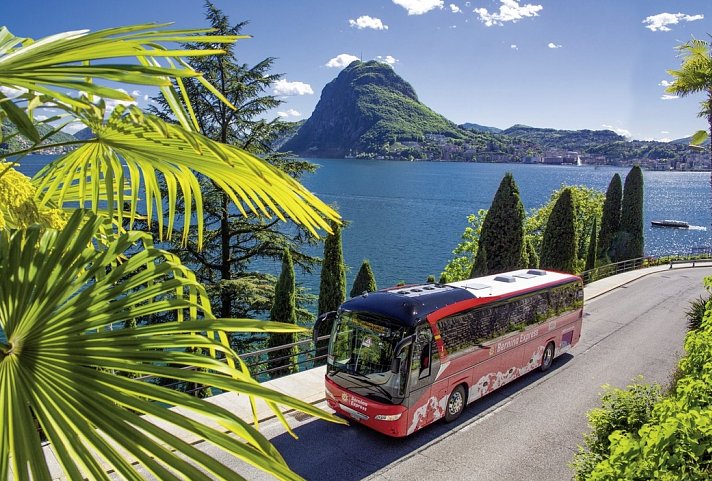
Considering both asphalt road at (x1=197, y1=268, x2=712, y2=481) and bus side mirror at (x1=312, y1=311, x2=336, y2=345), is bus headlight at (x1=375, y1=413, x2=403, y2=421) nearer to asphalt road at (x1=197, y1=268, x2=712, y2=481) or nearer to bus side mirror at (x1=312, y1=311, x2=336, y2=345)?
asphalt road at (x1=197, y1=268, x2=712, y2=481)

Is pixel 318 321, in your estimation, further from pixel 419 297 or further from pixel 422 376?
pixel 422 376

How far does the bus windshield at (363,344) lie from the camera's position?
10141 mm

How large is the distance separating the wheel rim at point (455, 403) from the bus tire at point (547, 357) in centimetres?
467

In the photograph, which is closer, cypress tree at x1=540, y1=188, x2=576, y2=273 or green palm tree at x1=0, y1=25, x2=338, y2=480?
green palm tree at x1=0, y1=25, x2=338, y2=480

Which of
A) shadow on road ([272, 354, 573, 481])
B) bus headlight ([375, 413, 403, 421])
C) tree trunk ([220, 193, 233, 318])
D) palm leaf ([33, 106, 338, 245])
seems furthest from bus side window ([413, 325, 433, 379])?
tree trunk ([220, 193, 233, 318])

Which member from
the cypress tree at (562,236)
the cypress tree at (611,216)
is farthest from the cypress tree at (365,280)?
the cypress tree at (611,216)

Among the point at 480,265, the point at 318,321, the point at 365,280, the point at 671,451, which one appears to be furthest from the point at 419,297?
the point at 480,265

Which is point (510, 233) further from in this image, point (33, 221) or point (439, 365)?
point (33, 221)

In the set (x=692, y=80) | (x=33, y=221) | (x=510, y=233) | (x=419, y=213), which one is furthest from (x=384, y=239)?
(x=33, y=221)

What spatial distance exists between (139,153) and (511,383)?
14021 millimetres

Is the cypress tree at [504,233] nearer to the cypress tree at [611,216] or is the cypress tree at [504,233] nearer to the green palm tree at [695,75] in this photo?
the green palm tree at [695,75]

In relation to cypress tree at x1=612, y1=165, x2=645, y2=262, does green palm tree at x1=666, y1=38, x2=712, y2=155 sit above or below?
above

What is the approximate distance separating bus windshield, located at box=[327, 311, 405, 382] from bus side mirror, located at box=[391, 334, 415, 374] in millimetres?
163

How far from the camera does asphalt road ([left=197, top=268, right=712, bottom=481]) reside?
9.42m
